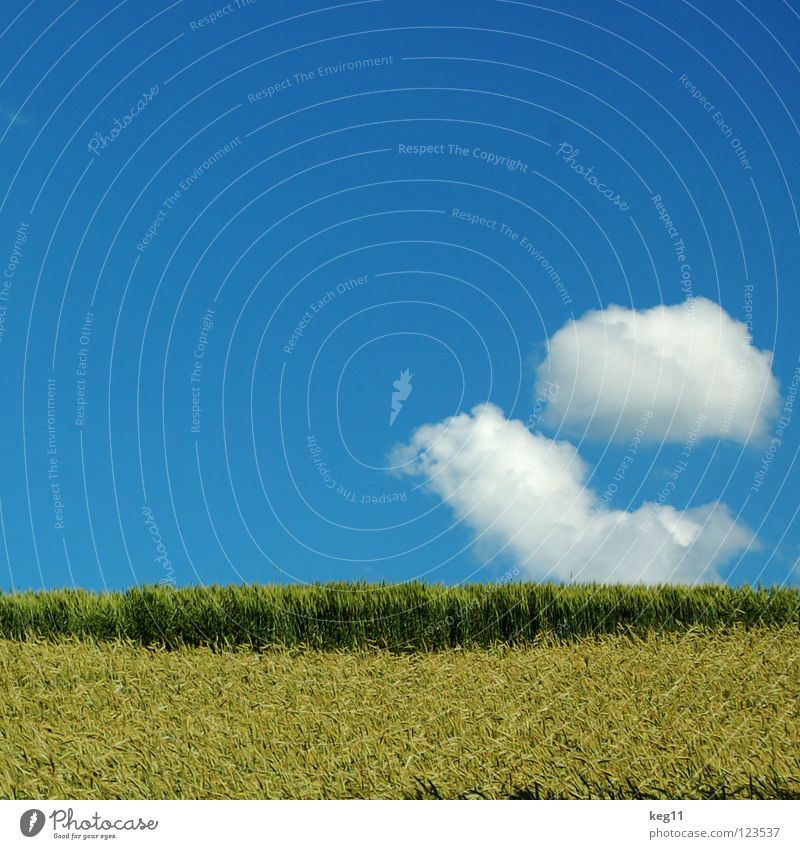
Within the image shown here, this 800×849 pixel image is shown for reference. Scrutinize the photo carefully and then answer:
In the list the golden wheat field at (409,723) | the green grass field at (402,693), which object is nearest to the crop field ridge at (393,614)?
the green grass field at (402,693)

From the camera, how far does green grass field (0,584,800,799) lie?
634cm

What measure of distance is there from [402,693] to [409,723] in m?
1.54

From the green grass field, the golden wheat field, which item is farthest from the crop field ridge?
the golden wheat field

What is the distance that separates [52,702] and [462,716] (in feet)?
13.7

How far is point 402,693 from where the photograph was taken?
9297mm

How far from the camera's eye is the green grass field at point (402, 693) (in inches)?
250

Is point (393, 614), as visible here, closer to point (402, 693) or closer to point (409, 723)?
point (402, 693)

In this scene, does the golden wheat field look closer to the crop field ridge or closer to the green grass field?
the green grass field

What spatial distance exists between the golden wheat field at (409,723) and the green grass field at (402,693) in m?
0.03

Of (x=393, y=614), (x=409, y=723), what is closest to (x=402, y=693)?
(x=409, y=723)

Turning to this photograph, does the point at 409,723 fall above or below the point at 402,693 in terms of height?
above

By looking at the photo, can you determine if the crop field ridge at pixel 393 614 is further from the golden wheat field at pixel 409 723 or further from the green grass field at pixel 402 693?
the golden wheat field at pixel 409 723

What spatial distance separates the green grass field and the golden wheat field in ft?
0.08

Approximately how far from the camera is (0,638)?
44.4ft
